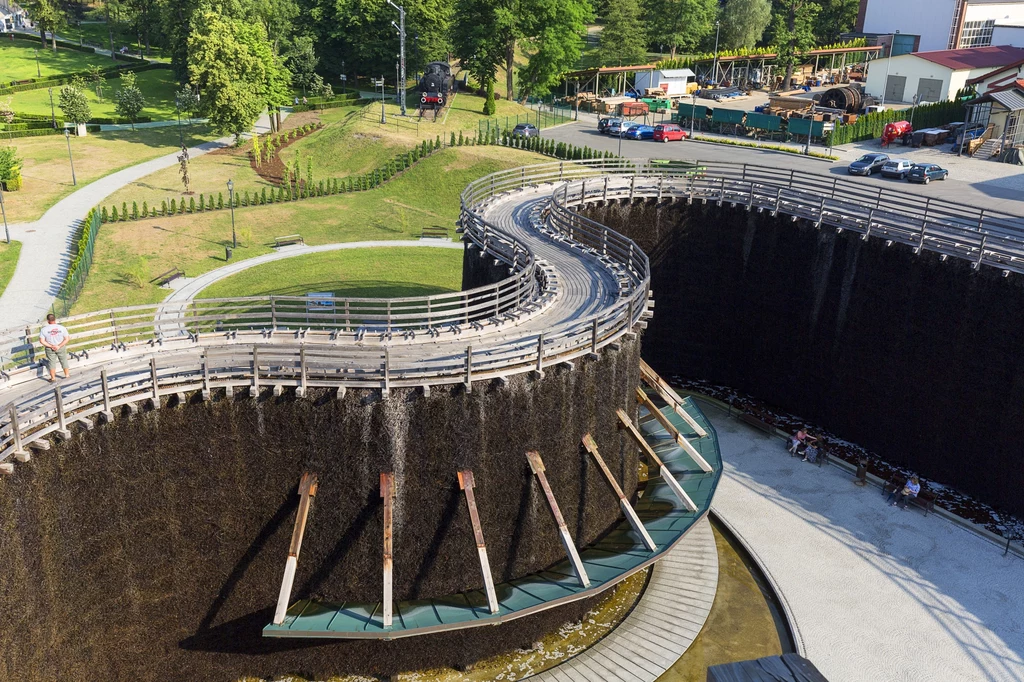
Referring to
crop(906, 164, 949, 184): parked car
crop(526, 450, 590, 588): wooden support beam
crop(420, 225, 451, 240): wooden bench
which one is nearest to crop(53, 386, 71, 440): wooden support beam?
crop(526, 450, 590, 588): wooden support beam

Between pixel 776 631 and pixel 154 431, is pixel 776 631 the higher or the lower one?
the lower one

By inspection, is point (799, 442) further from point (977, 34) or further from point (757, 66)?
point (977, 34)

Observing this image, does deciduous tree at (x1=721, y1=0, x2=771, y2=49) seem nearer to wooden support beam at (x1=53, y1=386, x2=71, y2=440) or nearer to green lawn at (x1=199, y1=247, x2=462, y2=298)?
green lawn at (x1=199, y1=247, x2=462, y2=298)

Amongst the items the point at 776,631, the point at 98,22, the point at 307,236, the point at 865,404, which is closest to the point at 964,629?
the point at 776,631

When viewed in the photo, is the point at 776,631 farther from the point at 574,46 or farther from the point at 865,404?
the point at 574,46

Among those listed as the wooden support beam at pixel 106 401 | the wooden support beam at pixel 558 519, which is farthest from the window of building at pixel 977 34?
the wooden support beam at pixel 106 401

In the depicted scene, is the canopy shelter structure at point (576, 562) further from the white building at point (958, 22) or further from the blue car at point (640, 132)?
the white building at point (958, 22)
